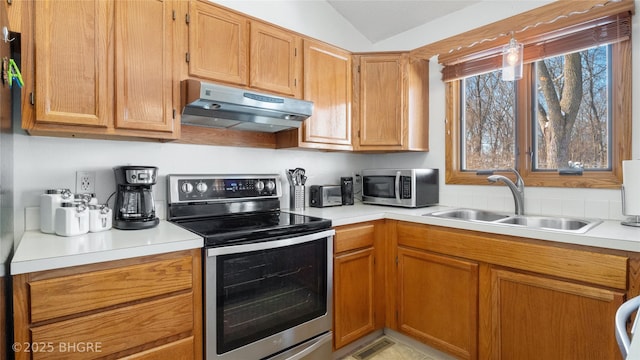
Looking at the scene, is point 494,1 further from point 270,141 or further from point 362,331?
point 362,331

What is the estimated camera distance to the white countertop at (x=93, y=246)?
40.8 inches

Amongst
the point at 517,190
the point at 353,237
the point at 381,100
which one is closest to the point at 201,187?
the point at 353,237

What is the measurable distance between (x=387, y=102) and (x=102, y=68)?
5.98 feet

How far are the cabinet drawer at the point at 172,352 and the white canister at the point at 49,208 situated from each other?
0.69 meters

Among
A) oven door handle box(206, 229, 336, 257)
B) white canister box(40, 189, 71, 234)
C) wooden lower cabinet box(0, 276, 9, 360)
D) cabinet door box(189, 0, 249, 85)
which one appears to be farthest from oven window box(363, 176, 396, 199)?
wooden lower cabinet box(0, 276, 9, 360)

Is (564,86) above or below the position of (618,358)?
above

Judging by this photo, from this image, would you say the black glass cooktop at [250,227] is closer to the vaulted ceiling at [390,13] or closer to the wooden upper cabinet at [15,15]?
the wooden upper cabinet at [15,15]

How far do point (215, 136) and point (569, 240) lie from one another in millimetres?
1979

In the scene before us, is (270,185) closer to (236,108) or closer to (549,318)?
(236,108)

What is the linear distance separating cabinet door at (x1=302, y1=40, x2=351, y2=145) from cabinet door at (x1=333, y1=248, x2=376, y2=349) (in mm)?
854

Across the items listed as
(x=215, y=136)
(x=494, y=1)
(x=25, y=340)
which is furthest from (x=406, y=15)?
(x=25, y=340)

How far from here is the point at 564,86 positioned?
204cm

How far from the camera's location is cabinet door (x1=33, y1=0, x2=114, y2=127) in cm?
131

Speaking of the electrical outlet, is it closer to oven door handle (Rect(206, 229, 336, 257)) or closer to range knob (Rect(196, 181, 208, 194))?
range knob (Rect(196, 181, 208, 194))
